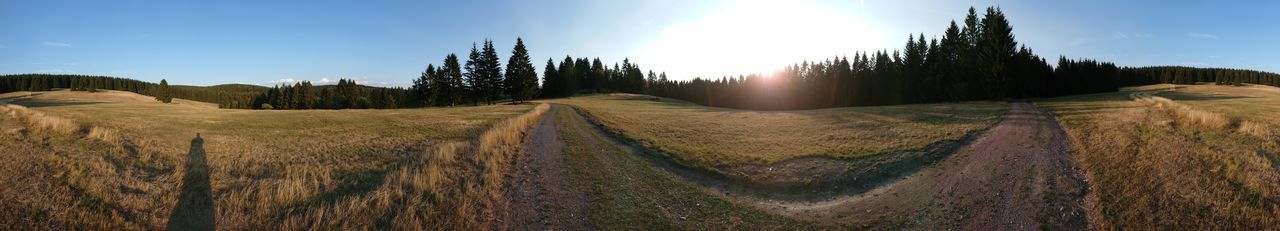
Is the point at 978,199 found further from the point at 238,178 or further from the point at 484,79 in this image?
the point at 484,79

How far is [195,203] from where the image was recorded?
9477mm

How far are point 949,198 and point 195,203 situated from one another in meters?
16.1

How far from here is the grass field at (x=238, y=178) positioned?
8.54 m

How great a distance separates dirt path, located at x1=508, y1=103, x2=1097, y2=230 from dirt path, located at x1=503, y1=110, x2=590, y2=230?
0.02m

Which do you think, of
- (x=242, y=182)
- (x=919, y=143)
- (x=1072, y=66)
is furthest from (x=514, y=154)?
(x=1072, y=66)

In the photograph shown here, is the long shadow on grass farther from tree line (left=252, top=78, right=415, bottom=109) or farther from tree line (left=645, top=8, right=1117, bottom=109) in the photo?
tree line (left=252, top=78, right=415, bottom=109)

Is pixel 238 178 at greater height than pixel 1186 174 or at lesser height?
lesser

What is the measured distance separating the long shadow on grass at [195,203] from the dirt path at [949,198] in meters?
5.64

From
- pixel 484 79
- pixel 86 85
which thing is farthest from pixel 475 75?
pixel 86 85

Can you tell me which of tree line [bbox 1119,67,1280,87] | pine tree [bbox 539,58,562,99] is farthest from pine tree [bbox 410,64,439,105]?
tree line [bbox 1119,67,1280,87]

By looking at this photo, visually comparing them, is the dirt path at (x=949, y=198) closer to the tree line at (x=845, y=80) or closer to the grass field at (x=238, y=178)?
the grass field at (x=238, y=178)

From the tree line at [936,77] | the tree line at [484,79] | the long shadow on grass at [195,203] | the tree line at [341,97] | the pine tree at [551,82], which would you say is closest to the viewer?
the long shadow on grass at [195,203]

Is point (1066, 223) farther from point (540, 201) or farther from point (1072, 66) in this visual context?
point (1072, 66)

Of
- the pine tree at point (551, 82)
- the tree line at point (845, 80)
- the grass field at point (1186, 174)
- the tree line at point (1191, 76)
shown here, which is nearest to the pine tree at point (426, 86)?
the tree line at point (845, 80)
